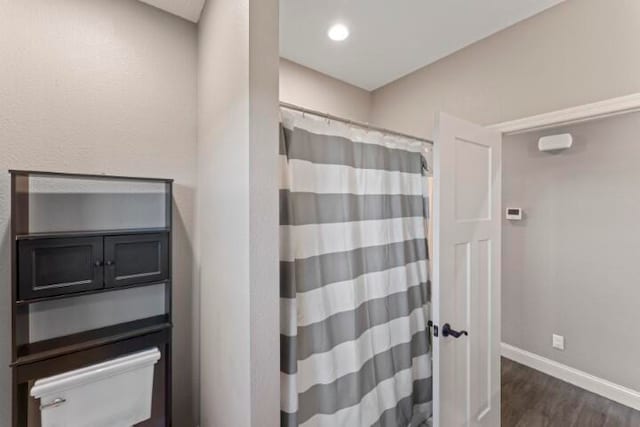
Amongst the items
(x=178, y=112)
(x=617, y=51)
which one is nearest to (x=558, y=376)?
(x=617, y=51)

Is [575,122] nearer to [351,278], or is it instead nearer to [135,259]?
[351,278]

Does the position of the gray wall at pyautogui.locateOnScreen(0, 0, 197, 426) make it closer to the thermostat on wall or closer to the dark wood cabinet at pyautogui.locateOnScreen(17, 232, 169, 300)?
the dark wood cabinet at pyautogui.locateOnScreen(17, 232, 169, 300)

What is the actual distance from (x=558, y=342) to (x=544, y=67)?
236 centimetres

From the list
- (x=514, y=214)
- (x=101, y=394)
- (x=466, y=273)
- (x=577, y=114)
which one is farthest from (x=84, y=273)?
(x=514, y=214)

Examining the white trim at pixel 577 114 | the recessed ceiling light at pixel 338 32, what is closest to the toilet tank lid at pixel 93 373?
the recessed ceiling light at pixel 338 32

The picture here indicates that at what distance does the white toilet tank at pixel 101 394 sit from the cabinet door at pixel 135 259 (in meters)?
0.39

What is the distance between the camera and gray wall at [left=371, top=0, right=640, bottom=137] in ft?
5.23

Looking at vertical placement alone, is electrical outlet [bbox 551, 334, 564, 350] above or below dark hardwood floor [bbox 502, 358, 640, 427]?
above

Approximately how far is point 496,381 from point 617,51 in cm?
209

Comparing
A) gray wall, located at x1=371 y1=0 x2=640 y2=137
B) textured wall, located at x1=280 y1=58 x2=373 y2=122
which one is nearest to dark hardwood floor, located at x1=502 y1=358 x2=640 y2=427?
gray wall, located at x1=371 y1=0 x2=640 y2=137

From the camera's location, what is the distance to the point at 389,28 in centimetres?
210

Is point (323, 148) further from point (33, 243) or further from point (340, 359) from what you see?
point (33, 243)

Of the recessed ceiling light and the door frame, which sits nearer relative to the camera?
the door frame

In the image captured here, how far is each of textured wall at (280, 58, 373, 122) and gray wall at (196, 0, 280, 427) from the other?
48.8 inches
